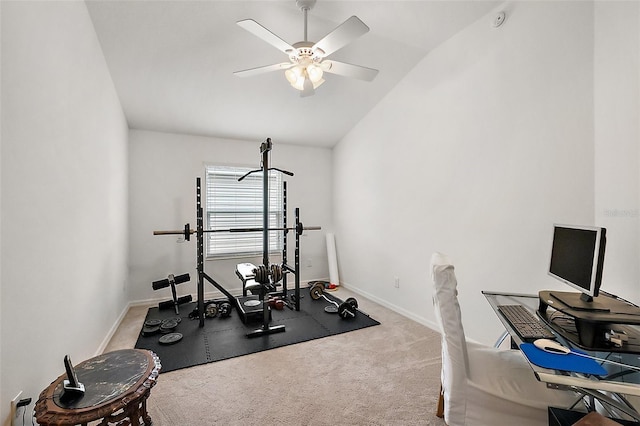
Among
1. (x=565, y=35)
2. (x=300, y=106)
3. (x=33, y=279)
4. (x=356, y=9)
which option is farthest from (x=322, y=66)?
(x=33, y=279)

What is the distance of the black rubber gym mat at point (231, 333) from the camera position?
2594 millimetres

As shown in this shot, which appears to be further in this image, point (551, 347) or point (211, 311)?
point (211, 311)

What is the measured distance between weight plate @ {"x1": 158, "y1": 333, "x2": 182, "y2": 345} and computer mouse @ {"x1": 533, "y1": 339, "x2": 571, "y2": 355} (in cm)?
294

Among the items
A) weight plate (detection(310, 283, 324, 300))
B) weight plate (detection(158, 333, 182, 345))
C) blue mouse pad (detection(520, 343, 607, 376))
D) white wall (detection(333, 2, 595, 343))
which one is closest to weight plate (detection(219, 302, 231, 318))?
weight plate (detection(158, 333, 182, 345))

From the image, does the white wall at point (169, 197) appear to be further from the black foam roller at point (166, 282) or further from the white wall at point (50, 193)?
the white wall at point (50, 193)

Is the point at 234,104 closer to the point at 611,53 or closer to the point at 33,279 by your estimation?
the point at 33,279

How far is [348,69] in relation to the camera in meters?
2.41

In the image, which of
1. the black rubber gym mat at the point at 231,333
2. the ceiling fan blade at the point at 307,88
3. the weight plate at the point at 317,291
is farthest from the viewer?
the weight plate at the point at 317,291

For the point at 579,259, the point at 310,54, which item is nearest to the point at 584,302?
the point at 579,259

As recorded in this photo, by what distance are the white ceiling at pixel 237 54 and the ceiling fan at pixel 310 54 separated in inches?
18.3

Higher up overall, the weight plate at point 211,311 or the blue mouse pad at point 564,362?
the blue mouse pad at point 564,362

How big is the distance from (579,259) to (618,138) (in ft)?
2.78

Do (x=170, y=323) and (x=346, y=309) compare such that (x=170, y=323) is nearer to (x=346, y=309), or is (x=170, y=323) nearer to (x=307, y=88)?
(x=346, y=309)

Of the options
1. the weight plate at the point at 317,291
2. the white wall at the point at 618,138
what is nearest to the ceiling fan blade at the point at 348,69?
the white wall at the point at 618,138
